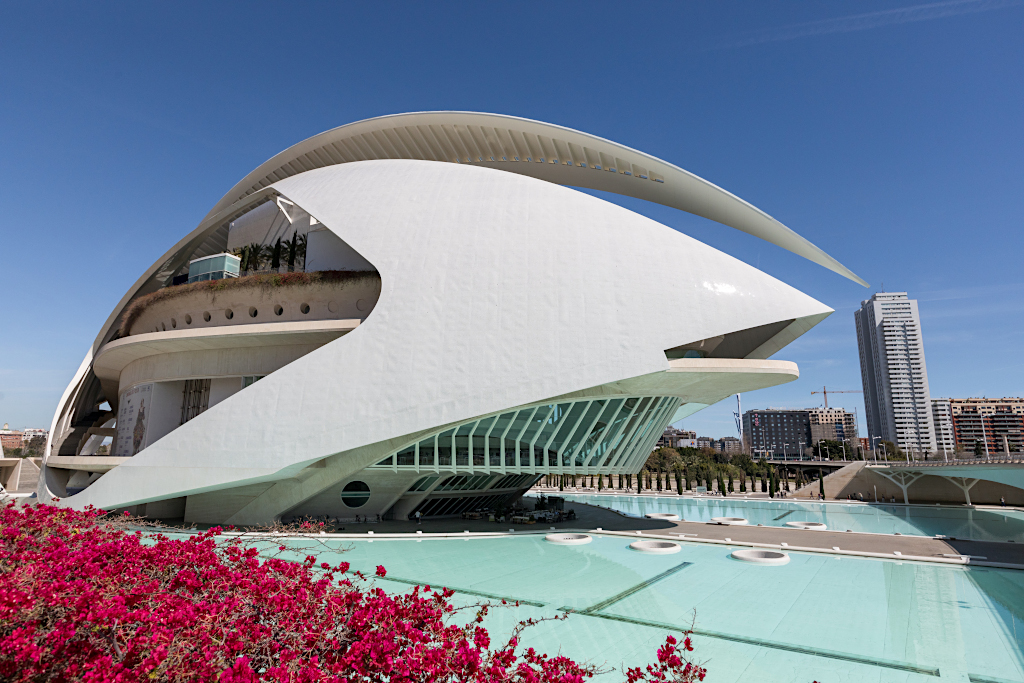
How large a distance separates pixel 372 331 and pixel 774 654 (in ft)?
43.2

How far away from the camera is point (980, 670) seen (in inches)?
309

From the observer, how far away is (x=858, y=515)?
87.6 feet

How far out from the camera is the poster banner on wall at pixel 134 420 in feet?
72.7

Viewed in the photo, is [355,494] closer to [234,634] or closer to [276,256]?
[276,256]

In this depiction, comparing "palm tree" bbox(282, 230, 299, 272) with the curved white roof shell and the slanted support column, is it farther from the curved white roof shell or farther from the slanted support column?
the slanted support column

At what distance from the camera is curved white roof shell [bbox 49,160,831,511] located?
645 inches

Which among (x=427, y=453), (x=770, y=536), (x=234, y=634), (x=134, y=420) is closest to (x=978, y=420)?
(x=770, y=536)

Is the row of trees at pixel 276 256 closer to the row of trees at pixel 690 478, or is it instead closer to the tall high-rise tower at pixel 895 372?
the row of trees at pixel 690 478

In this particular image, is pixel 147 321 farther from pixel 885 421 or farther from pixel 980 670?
pixel 885 421

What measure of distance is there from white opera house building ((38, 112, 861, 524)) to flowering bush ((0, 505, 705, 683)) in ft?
35.4

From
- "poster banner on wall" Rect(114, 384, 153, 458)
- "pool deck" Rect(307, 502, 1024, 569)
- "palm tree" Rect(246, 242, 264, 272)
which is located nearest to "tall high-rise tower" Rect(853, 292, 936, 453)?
"pool deck" Rect(307, 502, 1024, 569)

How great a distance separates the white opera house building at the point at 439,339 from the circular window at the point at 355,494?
0.06m

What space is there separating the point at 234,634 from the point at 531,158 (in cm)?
2275

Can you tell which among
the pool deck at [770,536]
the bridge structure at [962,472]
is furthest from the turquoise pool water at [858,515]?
the pool deck at [770,536]
